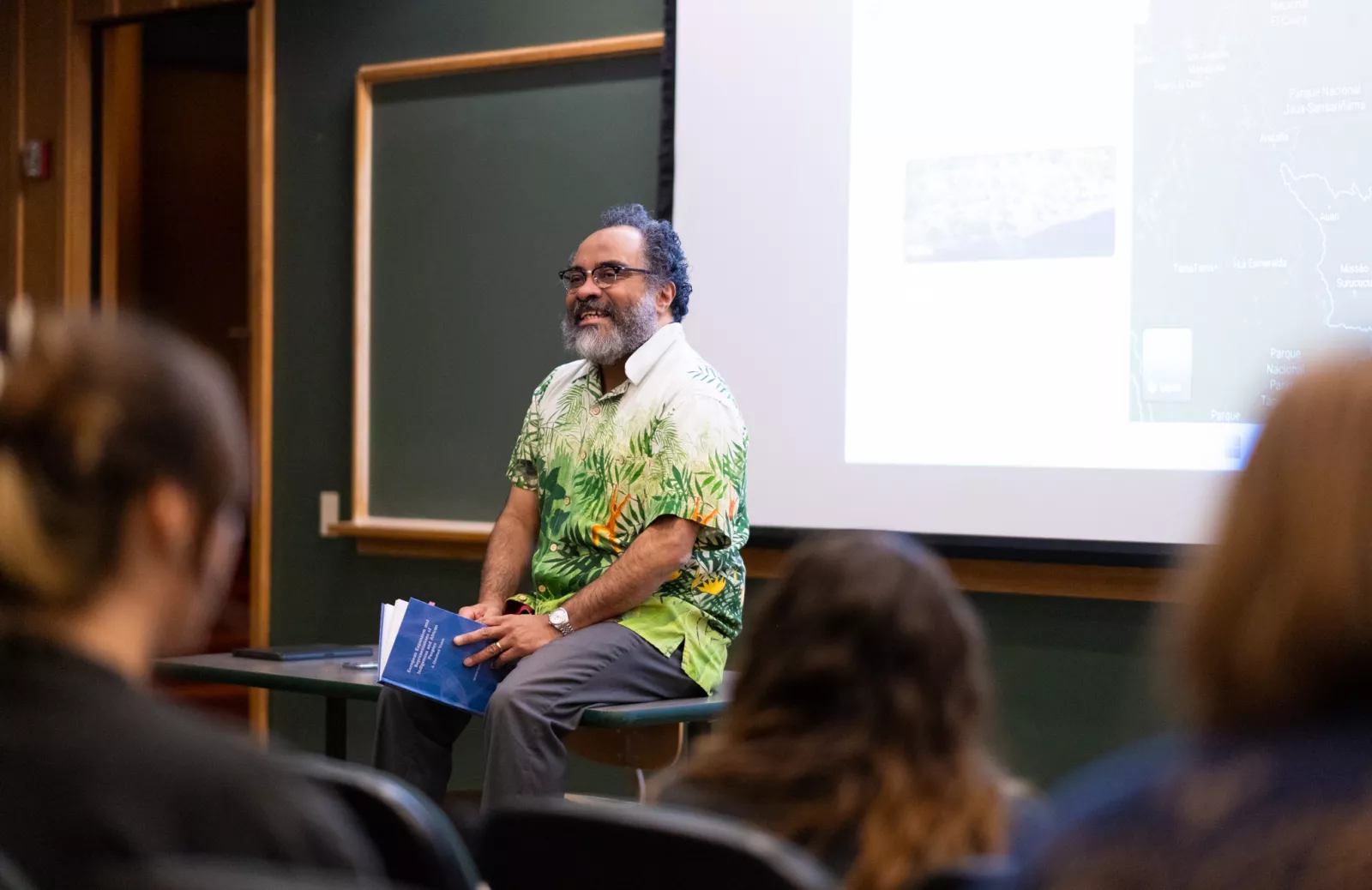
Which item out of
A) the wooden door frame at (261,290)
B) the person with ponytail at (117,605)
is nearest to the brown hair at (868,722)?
the person with ponytail at (117,605)

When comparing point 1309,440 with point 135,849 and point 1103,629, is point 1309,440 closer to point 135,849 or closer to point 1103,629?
point 135,849

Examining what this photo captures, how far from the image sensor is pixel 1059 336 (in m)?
3.13

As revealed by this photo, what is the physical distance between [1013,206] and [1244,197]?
A: 48 cm

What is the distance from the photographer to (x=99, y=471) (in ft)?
3.26

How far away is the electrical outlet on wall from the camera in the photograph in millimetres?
4260

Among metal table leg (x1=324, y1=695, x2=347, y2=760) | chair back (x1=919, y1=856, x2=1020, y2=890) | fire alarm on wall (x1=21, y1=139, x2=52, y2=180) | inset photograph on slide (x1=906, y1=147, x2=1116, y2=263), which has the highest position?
fire alarm on wall (x1=21, y1=139, x2=52, y2=180)

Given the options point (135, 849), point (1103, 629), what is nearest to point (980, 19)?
point (1103, 629)

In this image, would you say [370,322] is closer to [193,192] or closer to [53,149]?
[53,149]

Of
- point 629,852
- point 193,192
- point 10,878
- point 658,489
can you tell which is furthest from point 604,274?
point 193,192

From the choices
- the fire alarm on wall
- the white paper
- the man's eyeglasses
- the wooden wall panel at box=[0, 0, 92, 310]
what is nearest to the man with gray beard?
the man's eyeglasses

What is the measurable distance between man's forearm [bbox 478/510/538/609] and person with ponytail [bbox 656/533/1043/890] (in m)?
1.82

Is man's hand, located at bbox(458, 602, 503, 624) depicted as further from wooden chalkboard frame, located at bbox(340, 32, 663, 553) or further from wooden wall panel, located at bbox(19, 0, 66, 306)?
wooden wall panel, located at bbox(19, 0, 66, 306)

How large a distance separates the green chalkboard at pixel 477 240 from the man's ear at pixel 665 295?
1.88ft

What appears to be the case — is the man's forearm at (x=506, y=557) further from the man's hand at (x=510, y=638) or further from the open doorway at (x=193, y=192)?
the open doorway at (x=193, y=192)
